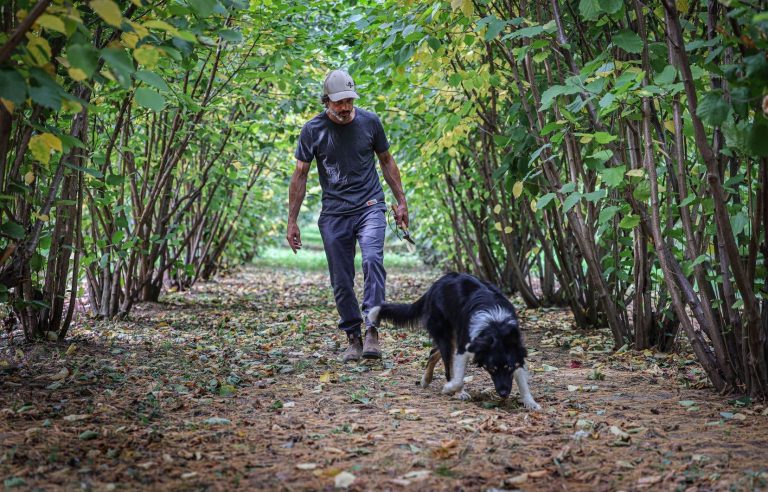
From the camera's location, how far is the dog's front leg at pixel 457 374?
4438 mm

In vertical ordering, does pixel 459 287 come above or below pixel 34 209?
below

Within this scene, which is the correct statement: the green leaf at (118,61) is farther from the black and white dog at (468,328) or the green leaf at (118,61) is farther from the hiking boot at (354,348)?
the hiking boot at (354,348)

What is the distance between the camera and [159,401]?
419 centimetres

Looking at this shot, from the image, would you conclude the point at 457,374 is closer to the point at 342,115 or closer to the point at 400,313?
the point at 400,313

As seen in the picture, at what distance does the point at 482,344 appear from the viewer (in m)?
4.17

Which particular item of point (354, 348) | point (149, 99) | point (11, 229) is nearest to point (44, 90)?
point (149, 99)

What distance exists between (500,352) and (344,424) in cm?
100

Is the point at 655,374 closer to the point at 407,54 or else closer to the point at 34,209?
the point at 407,54

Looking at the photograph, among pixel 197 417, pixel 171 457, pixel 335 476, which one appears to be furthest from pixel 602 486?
pixel 197 417

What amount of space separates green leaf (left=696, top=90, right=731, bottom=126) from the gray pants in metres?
2.93

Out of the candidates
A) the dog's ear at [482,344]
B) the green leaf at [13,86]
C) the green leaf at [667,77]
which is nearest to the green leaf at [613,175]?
the green leaf at [667,77]

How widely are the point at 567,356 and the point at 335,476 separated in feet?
11.5

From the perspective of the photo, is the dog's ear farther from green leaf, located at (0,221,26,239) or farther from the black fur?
green leaf, located at (0,221,26,239)

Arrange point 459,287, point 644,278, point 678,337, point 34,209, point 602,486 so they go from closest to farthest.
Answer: point 602,486, point 459,287, point 34,209, point 644,278, point 678,337
